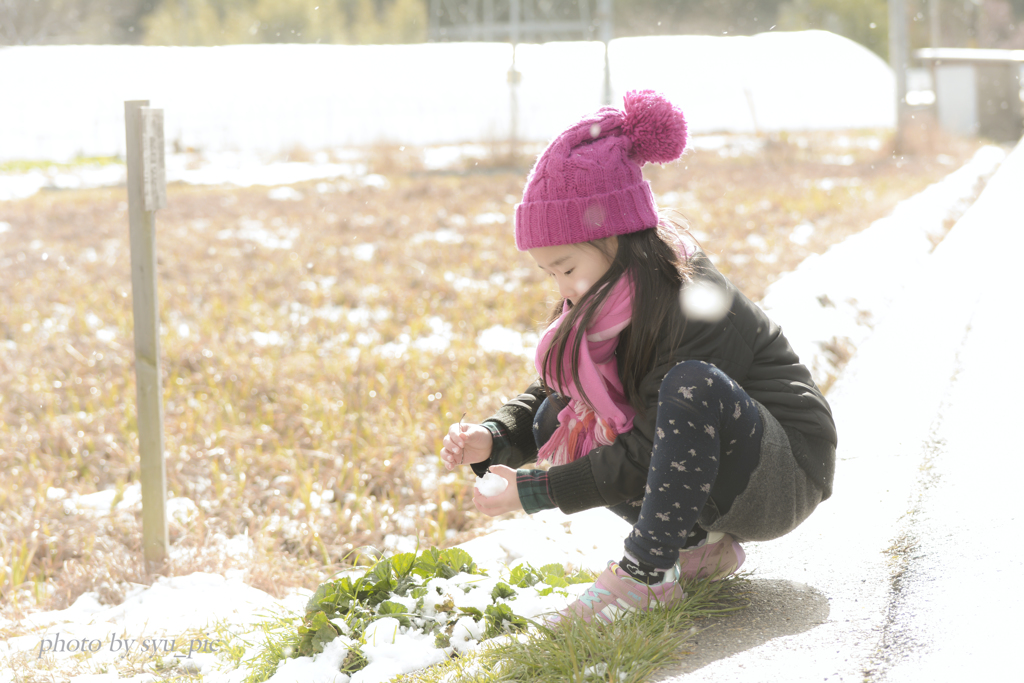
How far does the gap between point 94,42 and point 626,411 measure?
36.6 meters

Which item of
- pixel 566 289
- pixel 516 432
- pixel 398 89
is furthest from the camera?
pixel 398 89

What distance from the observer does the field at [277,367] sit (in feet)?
9.27

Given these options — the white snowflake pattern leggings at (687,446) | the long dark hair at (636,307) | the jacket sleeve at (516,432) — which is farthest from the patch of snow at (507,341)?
the white snowflake pattern leggings at (687,446)

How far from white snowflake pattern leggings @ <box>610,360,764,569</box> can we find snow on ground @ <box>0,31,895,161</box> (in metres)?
13.6

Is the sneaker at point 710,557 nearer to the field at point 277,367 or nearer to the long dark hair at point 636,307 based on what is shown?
the long dark hair at point 636,307

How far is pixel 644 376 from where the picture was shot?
1690mm

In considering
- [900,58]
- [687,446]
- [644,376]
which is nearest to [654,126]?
[644,376]

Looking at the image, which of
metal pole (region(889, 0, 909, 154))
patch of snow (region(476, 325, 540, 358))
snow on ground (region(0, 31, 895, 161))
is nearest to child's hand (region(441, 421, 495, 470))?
patch of snow (region(476, 325, 540, 358))

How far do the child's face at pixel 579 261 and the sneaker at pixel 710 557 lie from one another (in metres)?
0.56

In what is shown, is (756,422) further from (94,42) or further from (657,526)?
(94,42)

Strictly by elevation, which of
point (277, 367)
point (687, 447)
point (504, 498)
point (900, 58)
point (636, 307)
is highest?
point (900, 58)

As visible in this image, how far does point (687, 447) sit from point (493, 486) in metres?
0.38

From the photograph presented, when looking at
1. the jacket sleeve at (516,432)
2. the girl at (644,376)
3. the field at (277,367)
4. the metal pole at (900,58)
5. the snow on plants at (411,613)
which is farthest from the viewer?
the metal pole at (900,58)

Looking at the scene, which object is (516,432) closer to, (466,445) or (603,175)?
(466,445)
